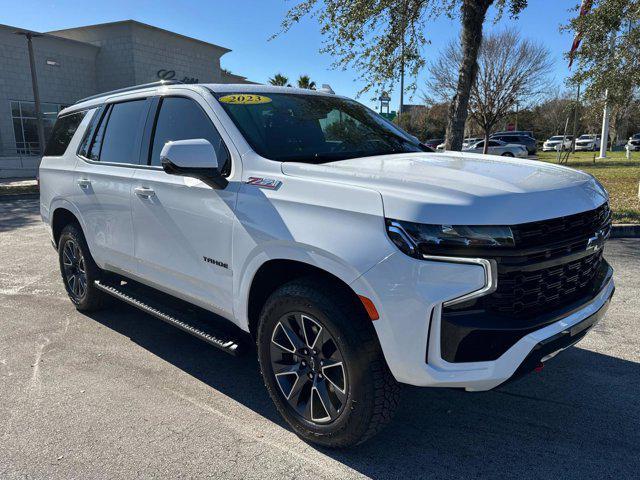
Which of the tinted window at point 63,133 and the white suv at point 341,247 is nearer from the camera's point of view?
the white suv at point 341,247

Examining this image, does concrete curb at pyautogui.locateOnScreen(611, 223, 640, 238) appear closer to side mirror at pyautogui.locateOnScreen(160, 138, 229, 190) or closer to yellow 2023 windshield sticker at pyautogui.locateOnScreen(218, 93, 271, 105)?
yellow 2023 windshield sticker at pyautogui.locateOnScreen(218, 93, 271, 105)

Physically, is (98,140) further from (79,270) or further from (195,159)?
(195,159)

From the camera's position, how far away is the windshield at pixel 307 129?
10.6 feet

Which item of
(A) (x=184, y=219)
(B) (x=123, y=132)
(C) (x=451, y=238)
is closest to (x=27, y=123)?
(B) (x=123, y=132)

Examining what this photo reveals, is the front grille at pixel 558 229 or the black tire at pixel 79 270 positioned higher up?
the front grille at pixel 558 229

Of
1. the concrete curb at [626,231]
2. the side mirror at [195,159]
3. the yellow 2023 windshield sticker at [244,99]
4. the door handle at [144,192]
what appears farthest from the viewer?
the concrete curb at [626,231]

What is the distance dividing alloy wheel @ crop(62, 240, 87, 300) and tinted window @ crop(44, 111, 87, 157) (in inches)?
38.6

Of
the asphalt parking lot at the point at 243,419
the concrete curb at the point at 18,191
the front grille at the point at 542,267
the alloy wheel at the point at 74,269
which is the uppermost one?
the front grille at the point at 542,267

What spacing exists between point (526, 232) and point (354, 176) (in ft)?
2.86

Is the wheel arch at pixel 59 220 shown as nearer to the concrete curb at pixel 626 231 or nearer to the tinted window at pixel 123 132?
the tinted window at pixel 123 132

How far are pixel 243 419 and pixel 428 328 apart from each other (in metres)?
1.50

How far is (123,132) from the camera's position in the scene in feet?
14.1

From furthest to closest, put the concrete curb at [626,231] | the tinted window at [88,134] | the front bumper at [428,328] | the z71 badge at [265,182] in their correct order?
the concrete curb at [626,231] < the tinted window at [88,134] < the z71 badge at [265,182] < the front bumper at [428,328]

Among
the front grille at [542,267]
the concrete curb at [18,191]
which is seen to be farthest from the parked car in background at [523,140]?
the front grille at [542,267]
